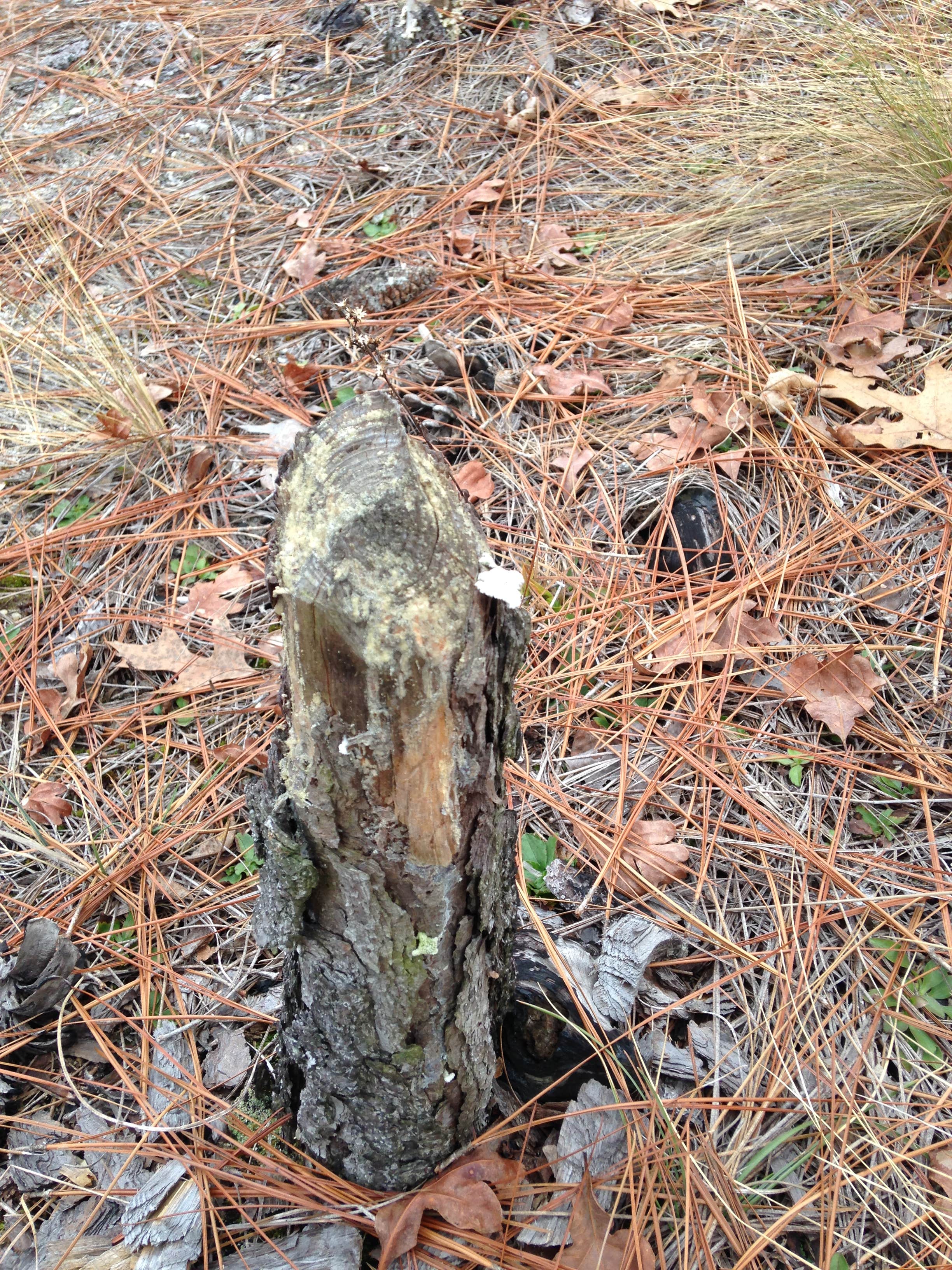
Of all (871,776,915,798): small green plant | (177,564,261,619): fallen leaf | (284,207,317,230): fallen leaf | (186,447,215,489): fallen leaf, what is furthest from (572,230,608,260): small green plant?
(871,776,915,798): small green plant

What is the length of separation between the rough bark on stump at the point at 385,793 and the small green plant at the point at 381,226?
8.29 feet

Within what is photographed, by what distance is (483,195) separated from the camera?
3.27 m

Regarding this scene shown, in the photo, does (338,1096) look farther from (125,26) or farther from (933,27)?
(125,26)

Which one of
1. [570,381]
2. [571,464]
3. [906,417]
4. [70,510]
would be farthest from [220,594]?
[906,417]

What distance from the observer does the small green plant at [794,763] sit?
6.36ft

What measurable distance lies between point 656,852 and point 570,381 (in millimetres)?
1523

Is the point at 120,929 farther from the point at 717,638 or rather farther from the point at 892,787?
the point at 892,787

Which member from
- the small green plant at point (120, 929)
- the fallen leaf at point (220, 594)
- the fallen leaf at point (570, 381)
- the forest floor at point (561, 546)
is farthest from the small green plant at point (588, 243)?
the small green plant at point (120, 929)

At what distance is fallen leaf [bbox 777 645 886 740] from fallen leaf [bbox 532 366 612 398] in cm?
111

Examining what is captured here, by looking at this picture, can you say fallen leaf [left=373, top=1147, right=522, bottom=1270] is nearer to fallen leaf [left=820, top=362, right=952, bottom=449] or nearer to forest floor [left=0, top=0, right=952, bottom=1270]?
forest floor [left=0, top=0, right=952, bottom=1270]

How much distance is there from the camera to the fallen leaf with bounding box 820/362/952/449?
93.8 inches

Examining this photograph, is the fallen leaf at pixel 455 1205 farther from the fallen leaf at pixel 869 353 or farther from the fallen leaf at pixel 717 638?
the fallen leaf at pixel 869 353

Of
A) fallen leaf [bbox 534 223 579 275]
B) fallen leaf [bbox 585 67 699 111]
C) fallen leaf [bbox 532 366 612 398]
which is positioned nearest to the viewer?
fallen leaf [bbox 532 366 612 398]

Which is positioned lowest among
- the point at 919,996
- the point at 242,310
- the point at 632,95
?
the point at 919,996
